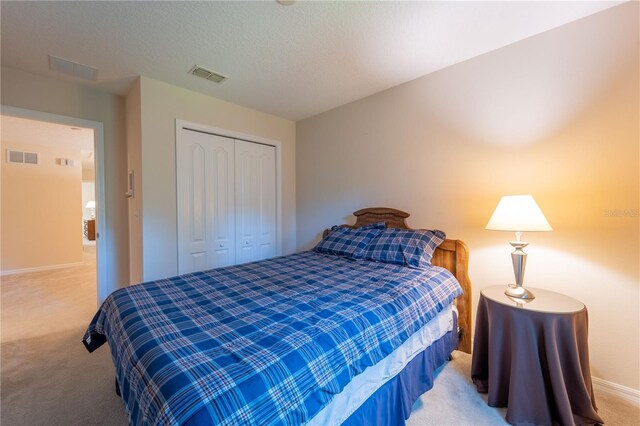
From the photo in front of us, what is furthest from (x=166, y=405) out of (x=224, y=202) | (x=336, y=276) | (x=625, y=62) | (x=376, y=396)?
(x=625, y=62)

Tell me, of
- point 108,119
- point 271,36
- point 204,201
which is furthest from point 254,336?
point 108,119

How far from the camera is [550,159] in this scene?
1.91 metres

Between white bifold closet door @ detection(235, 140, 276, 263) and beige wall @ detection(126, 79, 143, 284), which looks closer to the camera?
beige wall @ detection(126, 79, 143, 284)

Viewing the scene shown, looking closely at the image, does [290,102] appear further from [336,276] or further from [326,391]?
[326,391]

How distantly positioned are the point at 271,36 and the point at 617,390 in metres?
3.37

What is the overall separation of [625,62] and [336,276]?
2.33 m

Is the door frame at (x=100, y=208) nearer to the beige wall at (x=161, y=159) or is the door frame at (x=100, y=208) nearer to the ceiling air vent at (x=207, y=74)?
the beige wall at (x=161, y=159)

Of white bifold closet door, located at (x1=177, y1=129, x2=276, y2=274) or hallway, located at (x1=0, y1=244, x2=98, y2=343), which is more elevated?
white bifold closet door, located at (x1=177, y1=129, x2=276, y2=274)

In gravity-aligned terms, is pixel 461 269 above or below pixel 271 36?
below

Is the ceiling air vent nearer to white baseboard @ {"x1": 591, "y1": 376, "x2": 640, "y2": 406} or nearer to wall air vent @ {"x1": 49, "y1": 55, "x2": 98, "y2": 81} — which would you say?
wall air vent @ {"x1": 49, "y1": 55, "x2": 98, "y2": 81}

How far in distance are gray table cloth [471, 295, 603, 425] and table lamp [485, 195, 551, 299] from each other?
0.25 metres

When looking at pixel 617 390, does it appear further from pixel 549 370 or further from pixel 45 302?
pixel 45 302

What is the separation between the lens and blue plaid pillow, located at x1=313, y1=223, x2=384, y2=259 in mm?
2512

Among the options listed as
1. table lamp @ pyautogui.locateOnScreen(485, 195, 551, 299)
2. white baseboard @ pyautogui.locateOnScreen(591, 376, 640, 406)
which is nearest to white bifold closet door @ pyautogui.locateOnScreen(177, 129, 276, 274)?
table lamp @ pyautogui.locateOnScreen(485, 195, 551, 299)
